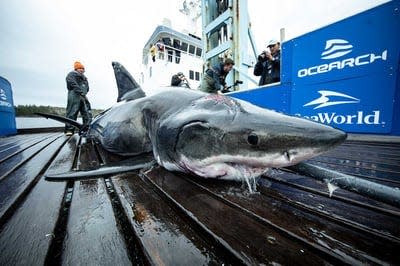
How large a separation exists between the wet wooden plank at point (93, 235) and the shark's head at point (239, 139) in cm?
49

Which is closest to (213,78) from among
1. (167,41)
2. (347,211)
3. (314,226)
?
(347,211)

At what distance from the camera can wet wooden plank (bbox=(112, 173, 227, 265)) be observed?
62 centimetres

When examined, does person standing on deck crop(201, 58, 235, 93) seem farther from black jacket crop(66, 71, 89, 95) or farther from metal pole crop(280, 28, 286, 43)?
black jacket crop(66, 71, 89, 95)

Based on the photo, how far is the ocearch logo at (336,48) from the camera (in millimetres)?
3350

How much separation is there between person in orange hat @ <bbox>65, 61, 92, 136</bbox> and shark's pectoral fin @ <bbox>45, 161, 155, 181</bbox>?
3.96 meters


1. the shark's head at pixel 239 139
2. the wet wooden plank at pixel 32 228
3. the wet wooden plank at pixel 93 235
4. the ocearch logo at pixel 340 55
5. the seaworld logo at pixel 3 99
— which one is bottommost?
the wet wooden plank at pixel 93 235

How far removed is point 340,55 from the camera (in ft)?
11.3

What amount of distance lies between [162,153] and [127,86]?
80.8 inches

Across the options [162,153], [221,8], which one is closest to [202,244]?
[162,153]

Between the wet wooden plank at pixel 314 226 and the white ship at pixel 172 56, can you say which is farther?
the white ship at pixel 172 56

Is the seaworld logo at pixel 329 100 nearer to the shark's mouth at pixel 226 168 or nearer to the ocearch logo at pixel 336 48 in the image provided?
the ocearch logo at pixel 336 48

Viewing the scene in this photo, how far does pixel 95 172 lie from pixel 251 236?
1.15 metres

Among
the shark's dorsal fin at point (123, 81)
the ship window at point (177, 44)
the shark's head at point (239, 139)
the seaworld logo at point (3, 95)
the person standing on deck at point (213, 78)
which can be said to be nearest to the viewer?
the shark's head at point (239, 139)

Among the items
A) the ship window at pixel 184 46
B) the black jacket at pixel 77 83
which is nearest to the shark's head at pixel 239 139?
the black jacket at pixel 77 83
